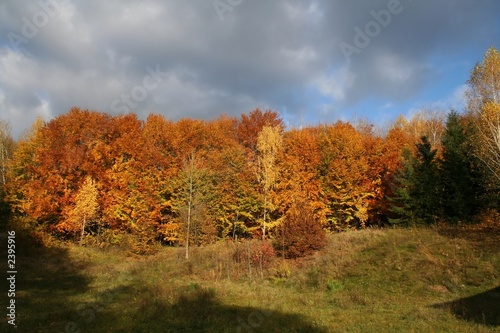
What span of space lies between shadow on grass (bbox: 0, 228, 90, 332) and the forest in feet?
15.2

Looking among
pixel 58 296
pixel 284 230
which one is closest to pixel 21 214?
pixel 58 296

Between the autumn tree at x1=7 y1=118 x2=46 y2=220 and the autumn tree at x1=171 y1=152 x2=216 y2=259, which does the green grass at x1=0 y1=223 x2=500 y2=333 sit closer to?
the autumn tree at x1=171 y1=152 x2=216 y2=259

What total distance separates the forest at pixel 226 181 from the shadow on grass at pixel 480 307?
14.7m

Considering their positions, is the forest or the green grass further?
the forest

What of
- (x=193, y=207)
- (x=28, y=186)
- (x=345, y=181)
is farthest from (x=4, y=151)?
(x=345, y=181)

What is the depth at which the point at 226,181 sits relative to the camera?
39594 mm

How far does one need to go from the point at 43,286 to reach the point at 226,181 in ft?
71.5

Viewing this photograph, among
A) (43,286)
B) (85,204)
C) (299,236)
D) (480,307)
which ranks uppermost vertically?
(85,204)

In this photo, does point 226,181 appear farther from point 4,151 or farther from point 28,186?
point 4,151

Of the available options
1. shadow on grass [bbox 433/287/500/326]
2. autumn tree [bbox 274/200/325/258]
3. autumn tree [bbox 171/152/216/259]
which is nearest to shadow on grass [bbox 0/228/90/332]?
autumn tree [bbox 171/152/216/259]

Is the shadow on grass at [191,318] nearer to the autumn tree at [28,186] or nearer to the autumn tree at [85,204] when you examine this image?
the autumn tree at [85,204]

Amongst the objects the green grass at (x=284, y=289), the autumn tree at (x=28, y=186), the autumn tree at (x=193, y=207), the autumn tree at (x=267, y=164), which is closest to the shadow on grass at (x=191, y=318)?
the green grass at (x=284, y=289)

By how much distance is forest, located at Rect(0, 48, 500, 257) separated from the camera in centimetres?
3216

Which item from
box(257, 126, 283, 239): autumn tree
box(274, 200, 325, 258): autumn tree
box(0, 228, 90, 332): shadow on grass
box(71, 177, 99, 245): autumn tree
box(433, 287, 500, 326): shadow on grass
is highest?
box(257, 126, 283, 239): autumn tree
